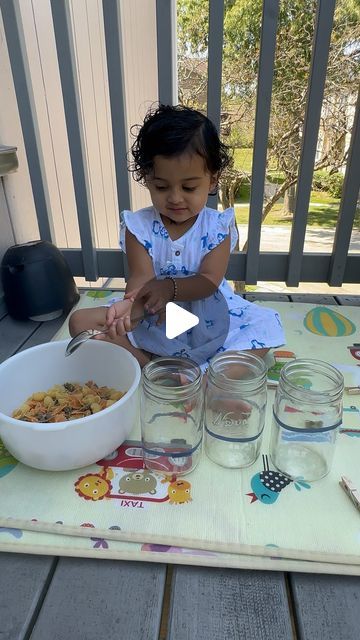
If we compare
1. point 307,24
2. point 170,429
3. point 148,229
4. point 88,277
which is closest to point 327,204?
point 307,24

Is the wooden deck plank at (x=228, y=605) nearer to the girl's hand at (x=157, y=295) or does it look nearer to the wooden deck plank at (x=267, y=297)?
the girl's hand at (x=157, y=295)

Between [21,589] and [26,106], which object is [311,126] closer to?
[26,106]

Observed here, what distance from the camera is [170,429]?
35.3 inches

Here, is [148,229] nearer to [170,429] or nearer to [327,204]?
[170,429]

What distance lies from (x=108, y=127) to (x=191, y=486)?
9.39 feet

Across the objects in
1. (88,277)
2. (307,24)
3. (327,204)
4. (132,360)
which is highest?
(307,24)

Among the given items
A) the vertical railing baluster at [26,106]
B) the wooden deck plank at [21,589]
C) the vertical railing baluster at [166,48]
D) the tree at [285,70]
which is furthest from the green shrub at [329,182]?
the wooden deck plank at [21,589]

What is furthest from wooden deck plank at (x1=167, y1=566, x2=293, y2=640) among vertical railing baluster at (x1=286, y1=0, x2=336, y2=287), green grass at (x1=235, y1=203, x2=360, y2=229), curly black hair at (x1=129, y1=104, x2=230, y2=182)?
green grass at (x1=235, y1=203, x2=360, y2=229)

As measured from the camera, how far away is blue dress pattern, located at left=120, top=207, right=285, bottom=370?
1091 mm

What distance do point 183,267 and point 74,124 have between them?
74 centimetres

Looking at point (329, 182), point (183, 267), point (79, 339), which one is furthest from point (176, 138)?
point (329, 182)

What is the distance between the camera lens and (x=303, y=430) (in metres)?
0.81

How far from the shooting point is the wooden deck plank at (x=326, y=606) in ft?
1.96

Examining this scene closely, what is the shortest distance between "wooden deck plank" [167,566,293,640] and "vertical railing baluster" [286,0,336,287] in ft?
3.87
